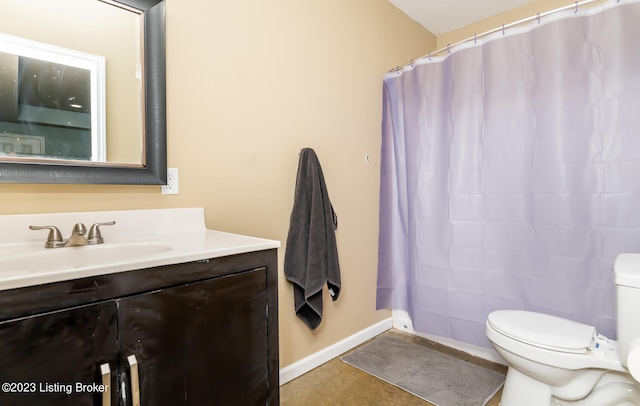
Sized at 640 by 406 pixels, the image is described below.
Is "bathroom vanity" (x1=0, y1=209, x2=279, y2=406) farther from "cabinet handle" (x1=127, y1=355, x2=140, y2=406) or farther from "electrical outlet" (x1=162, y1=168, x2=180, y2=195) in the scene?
"electrical outlet" (x1=162, y1=168, x2=180, y2=195)

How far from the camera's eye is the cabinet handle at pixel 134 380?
75 cm

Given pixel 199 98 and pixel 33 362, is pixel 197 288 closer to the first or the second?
pixel 33 362

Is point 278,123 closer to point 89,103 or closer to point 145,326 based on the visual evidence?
point 89,103

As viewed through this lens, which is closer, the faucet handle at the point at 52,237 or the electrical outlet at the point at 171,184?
the faucet handle at the point at 52,237

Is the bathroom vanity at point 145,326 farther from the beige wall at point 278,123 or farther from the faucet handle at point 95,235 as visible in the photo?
the beige wall at point 278,123

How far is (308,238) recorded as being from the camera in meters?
1.67

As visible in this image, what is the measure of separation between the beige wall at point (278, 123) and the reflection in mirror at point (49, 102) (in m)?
0.13

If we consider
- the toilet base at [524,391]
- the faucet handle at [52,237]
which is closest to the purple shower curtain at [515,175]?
the toilet base at [524,391]

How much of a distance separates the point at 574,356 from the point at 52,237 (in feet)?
6.24

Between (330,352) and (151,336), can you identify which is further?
(330,352)

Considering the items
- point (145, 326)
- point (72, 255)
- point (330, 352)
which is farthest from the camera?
point (330, 352)

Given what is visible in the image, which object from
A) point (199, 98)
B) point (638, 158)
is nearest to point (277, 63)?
point (199, 98)

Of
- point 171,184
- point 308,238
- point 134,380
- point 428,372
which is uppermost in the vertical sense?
point 171,184

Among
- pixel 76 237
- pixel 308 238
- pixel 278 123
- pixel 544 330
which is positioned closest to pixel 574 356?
pixel 544 330
